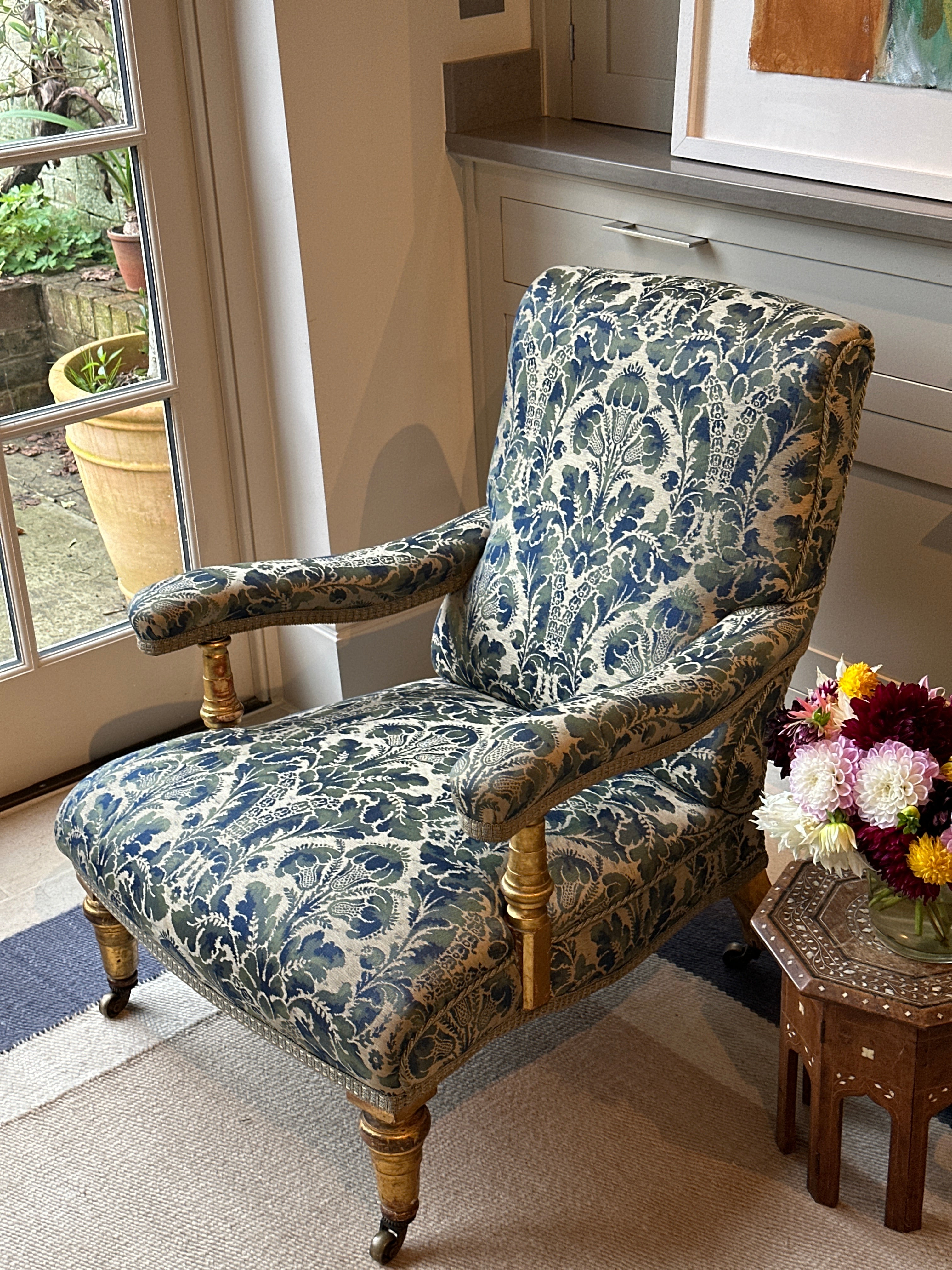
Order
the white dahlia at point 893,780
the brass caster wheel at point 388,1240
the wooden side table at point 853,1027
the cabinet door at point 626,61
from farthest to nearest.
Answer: the cabinet door at point 626,61 < the brass caster wheel at point 388,1240 < the wooden side table at point 853,1027 < the white dahlia at point 893,780

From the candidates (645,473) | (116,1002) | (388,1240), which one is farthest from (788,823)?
(116,1002)

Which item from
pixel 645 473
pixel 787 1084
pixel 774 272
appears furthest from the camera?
pixel 774 272

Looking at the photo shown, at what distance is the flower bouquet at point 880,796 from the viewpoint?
1347 mm

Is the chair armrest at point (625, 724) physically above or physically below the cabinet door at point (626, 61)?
below

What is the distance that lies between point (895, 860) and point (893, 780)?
9 centimetres

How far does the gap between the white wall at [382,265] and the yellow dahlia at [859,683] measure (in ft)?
4.06

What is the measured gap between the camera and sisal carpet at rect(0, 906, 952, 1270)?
61.9 inches

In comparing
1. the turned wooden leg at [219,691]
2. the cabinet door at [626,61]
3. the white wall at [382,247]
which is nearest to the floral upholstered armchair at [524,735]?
the turned wooden leg at [219,691]

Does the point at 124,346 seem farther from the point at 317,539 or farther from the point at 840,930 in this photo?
the point at 840,930

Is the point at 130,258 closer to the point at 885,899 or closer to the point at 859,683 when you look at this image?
the point at 859,683

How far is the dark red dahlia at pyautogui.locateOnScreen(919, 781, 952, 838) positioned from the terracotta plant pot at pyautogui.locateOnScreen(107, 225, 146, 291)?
5.30 ft

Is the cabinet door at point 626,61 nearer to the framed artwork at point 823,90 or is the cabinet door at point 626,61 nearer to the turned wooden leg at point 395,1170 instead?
the framed artwork at point 823,90

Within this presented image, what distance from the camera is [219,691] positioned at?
1.87 m

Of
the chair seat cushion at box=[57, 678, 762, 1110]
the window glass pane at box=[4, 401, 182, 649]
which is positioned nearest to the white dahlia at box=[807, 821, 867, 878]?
the chair seat cushion at box=[57, 678, 762, 1110]
